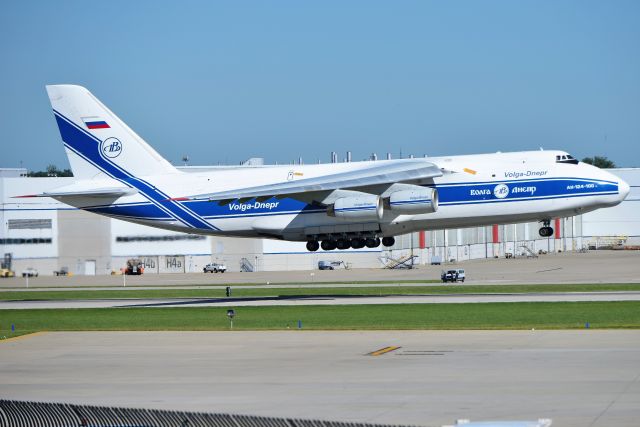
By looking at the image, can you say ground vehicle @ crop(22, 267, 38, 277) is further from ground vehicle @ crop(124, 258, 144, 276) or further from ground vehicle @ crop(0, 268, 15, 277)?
ground vehicle @ crop(124, 258, 144, 276)

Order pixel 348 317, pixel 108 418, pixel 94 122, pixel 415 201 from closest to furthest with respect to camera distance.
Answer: pixel 108 418 < pixel 348 317 < pixel 415 201 < pixel 94 122

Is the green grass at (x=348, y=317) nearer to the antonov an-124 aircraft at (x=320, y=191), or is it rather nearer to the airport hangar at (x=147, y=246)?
the antonov an-124 aircraft at (x=320, y=191)

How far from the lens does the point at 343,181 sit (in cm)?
4969

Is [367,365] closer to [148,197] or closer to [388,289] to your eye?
[148,197]

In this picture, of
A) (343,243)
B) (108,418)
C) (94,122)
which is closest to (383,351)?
(108,418)

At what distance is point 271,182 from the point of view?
51.6 meters

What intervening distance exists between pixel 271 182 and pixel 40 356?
22.1m

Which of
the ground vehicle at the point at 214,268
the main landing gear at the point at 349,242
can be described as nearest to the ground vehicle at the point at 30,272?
the ground vehicle at the point at 214,268

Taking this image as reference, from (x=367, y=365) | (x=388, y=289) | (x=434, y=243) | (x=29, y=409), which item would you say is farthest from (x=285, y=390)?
(x=434, y=243)

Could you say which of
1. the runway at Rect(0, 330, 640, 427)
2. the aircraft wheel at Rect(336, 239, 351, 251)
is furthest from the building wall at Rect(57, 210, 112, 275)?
the runway at Rect(0, 330, 640, 427)

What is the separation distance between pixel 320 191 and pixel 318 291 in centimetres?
1355

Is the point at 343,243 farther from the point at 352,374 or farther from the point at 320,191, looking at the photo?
the point at 352,374

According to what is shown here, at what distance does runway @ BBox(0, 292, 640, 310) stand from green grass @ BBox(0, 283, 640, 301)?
359 cm

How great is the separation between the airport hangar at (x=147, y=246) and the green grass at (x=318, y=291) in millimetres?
3552
